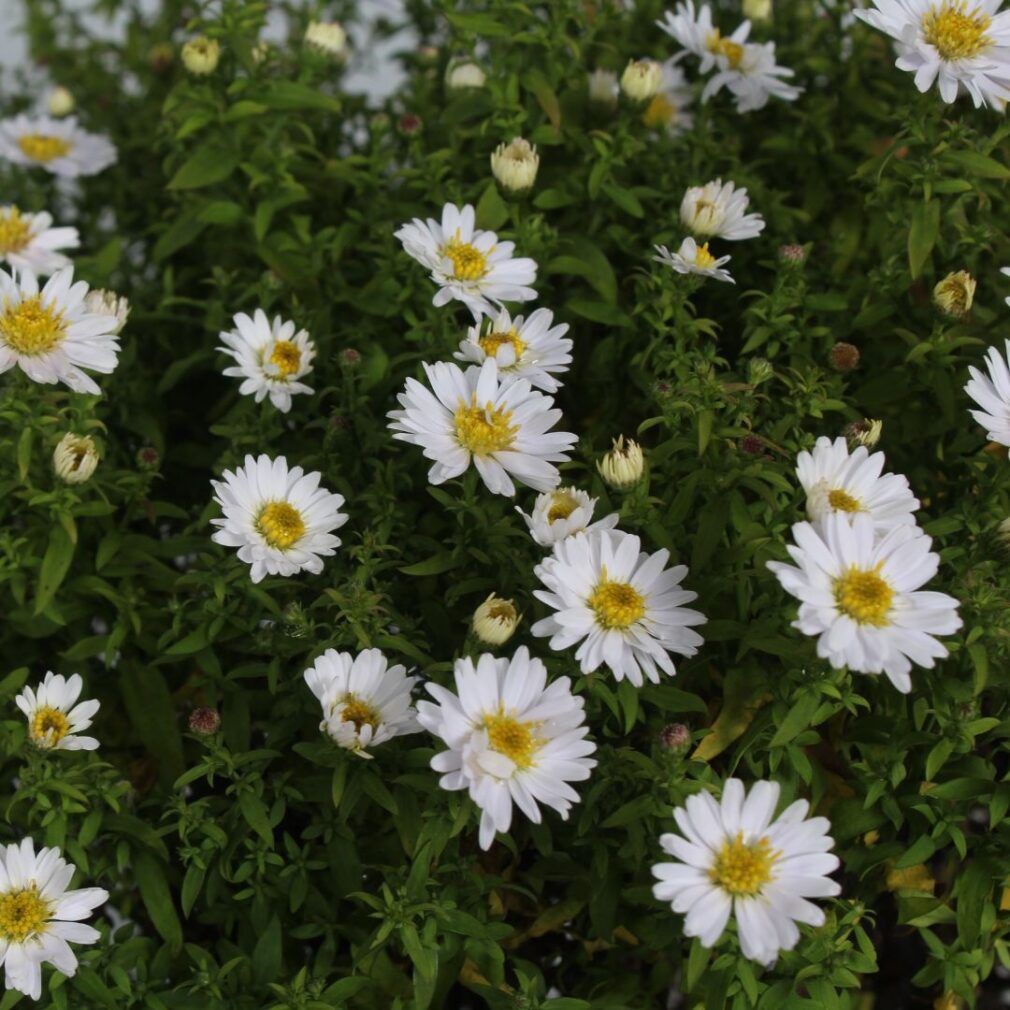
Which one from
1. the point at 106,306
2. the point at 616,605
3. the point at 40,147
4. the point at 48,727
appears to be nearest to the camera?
the point at 616,605

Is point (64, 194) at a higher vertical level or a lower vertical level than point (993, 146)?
higher

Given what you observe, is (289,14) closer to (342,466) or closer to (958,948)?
(342,466)

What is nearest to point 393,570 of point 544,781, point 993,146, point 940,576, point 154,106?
point 544,781

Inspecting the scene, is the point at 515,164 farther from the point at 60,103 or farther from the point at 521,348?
the point at 60,103

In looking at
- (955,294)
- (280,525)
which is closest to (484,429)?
(280,525)

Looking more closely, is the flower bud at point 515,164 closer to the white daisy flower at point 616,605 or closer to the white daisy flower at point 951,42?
the white daisy flower at point 951,42

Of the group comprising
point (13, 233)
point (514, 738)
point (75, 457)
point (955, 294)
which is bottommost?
point (514, 738)

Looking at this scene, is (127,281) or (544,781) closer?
(544,781)
